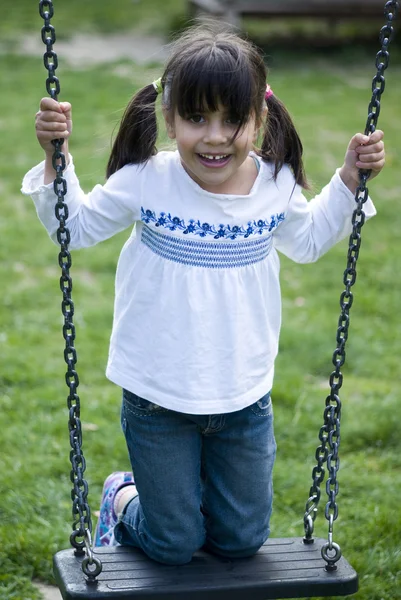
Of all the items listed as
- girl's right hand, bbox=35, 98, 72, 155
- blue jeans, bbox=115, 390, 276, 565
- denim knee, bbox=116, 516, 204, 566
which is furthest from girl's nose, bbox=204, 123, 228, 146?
denim knee, bbox=116, 516, 204, 566

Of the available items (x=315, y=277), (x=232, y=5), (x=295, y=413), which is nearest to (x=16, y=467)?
(x=295, y=413)

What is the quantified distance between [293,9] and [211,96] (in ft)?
34.1

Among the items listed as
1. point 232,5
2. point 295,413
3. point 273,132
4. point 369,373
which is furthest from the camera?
point 232,5

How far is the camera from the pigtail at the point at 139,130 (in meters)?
2.84

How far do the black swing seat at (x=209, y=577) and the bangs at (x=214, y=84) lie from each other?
1.25m

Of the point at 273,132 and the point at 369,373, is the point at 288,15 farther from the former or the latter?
the point at 273,132

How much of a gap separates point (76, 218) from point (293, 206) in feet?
2.05

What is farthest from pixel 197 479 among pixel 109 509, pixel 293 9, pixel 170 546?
pixel 293 9

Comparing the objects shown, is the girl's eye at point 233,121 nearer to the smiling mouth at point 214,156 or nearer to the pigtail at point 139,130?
the smiling mouth at point 214,156

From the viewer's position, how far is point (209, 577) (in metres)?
2.91

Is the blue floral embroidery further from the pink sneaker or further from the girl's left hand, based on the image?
the pink sneaker

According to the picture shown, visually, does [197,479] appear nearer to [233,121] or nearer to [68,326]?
[68,326]

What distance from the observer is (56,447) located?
14.2 feet

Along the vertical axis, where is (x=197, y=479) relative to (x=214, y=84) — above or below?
below
